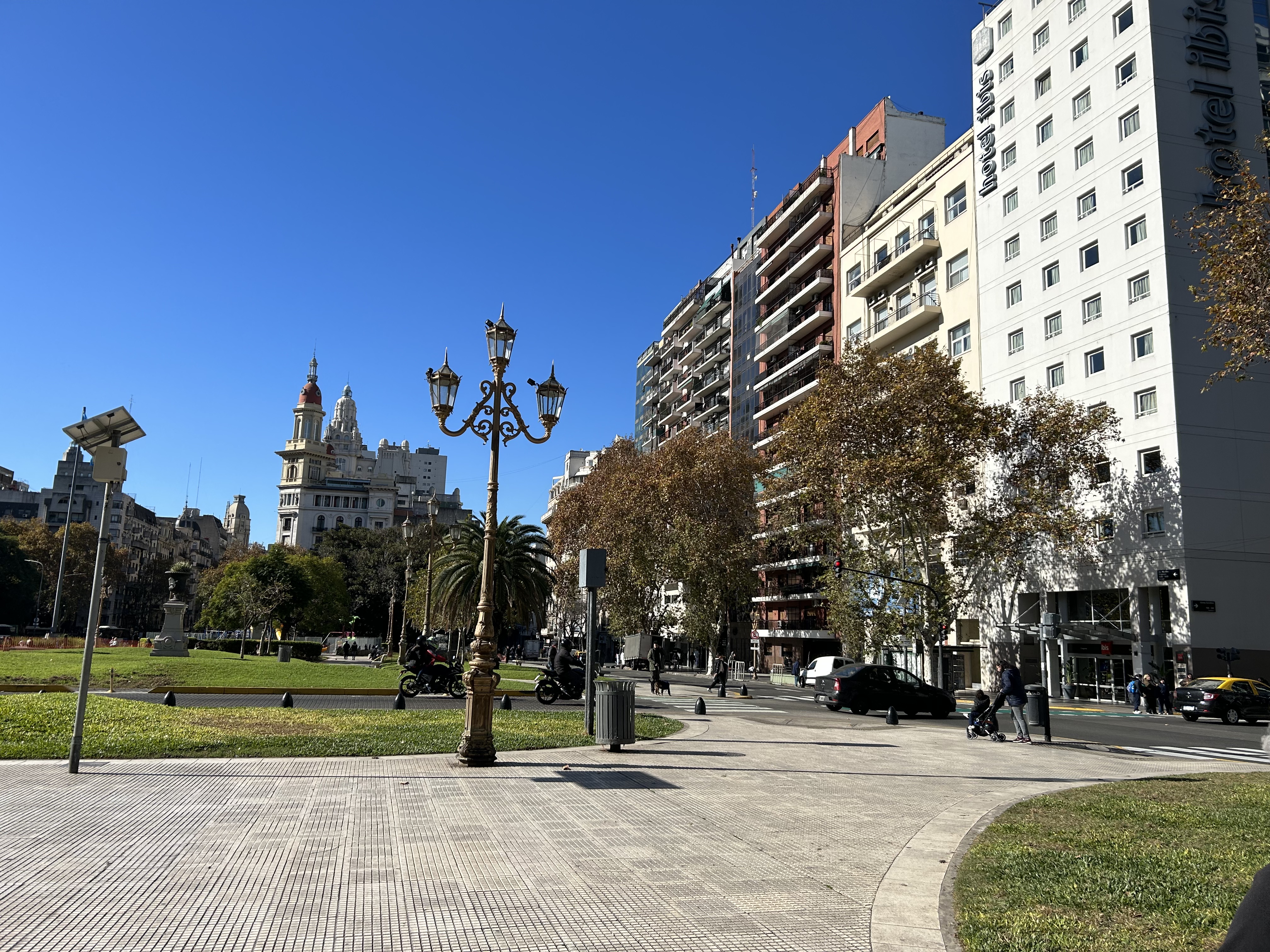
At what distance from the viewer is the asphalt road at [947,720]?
18797 mm

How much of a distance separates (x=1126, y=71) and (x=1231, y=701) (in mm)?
26996

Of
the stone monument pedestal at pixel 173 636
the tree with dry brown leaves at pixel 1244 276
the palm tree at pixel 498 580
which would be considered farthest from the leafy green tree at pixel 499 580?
the tree with dry brown leaves at pixel 1244 276

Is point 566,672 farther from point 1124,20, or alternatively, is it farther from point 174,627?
point 1124,20

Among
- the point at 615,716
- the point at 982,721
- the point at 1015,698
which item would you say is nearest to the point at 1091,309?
the point at 982,721

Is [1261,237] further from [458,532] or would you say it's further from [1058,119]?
[458,532]

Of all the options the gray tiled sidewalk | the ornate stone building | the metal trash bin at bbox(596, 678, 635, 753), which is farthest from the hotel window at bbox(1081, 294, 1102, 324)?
the ornate stone building

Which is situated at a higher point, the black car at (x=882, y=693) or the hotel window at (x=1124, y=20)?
the hotel window at (x=1124, y=20)

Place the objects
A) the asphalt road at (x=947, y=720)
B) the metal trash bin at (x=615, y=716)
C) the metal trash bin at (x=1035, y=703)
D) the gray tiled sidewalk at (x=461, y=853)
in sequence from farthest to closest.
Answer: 1. the asphalt road at (x=947, y=720)
2. the metal trash bin at (x=1035, y=703)
3. the metal trash bin at (x=615, y=716)
4. the gray tiled sidewalk at (x=461, y=853)

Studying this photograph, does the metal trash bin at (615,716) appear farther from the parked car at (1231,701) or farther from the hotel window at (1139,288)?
the hotel window at (1139,288)

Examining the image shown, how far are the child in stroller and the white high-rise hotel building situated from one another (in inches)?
763

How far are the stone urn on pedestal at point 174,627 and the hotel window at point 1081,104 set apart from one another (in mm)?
46569

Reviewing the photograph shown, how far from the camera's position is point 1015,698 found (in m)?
17.6

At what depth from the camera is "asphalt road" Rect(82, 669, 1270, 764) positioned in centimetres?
1880

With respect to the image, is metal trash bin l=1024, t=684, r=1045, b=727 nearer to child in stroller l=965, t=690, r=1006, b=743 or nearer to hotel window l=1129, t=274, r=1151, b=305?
child in stroller l=965, t=690, r=1006, b=743
